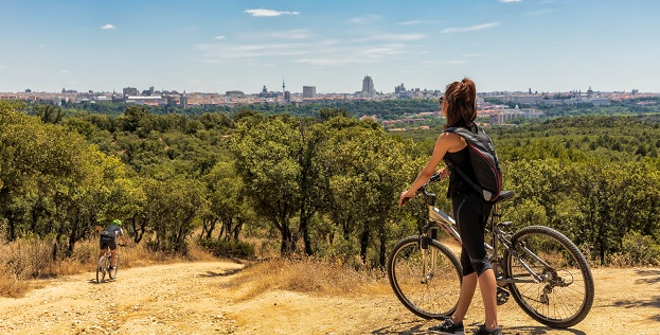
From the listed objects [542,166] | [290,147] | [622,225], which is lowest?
[622,225]

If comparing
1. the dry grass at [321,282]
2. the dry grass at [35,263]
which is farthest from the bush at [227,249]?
the dry grass at [321,282]

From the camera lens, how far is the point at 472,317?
5.46 m

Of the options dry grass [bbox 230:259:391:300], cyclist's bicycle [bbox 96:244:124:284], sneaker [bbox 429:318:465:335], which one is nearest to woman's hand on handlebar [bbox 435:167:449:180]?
sneaker [bbox 429:318:465:335]

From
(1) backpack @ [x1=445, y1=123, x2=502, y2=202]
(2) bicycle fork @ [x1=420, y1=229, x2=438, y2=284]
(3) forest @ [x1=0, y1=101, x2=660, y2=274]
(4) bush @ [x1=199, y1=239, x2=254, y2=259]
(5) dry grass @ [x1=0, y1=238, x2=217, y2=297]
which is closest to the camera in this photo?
(1) backpack @ [x1=445, y1=123, x2=502, y2=202]

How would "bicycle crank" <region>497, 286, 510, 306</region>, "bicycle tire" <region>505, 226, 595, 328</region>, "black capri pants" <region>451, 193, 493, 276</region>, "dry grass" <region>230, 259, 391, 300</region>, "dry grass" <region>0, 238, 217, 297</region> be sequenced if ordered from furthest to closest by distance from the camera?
"dry grass" <region>0, 238, 217, 297</region> → "dry grass" <region>230, 259, 391, 300</region> → "bicycle crank" <region>497, 286, 510, 306</region> → "bicycle tire" <region>505, 226, 595, 328</region> → "black capri pants" <region>451, 193, 493, 276</region>

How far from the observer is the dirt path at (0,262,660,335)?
5.14 m

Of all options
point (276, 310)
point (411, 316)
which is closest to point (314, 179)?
point (276, 310)

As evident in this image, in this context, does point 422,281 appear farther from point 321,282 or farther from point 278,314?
point 321,282

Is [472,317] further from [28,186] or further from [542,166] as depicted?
[542,166]

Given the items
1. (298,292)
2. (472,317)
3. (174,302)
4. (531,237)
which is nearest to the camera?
(531,237)

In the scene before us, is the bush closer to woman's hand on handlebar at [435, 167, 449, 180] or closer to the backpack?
woman's hand on handlebar at [435, 167, 449, 180]

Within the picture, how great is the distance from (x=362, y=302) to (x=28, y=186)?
12786 millimetres

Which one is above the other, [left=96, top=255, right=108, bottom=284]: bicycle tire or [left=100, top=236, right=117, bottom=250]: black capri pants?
[left=100, top=236, right=117, bottom=250]: black capri pants

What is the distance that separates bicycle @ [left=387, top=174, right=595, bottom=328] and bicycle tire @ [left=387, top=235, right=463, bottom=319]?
10 millimetres
